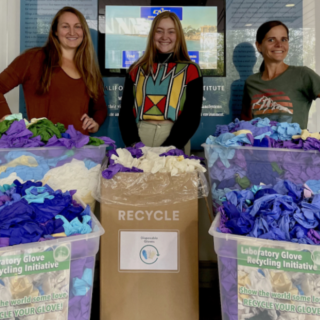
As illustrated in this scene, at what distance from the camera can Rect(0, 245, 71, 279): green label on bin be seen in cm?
102

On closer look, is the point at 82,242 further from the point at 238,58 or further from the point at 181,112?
the point at 238,58

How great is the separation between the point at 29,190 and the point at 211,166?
828 mm

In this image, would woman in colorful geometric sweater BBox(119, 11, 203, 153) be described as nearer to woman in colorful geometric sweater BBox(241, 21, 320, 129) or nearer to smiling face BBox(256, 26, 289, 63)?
woman in colorful geometric sweater BBox(241, 21, 320, 129)

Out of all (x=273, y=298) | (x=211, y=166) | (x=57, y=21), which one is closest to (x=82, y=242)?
(x=273, y=298)

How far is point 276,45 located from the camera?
7.59ft

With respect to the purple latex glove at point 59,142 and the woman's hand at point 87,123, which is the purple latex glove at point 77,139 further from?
the woman's hand at point 87,123

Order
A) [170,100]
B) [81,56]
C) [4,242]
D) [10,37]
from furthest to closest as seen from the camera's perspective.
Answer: [10,37]
[81,56]
[170,100]
[4,242]

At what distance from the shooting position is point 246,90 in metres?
2.38

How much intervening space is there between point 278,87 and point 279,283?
1.48 metres

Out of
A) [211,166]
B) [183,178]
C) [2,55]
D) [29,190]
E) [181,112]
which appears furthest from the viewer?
[2,55]

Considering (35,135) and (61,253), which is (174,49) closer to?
(35,135)

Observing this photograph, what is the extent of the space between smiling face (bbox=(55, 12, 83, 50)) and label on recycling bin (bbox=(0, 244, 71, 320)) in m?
1.55

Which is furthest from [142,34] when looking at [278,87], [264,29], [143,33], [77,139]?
[77,139]

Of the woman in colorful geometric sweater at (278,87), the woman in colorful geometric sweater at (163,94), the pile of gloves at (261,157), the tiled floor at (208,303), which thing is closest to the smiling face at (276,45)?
the woman in colorful geometric sweater at (278,87)
